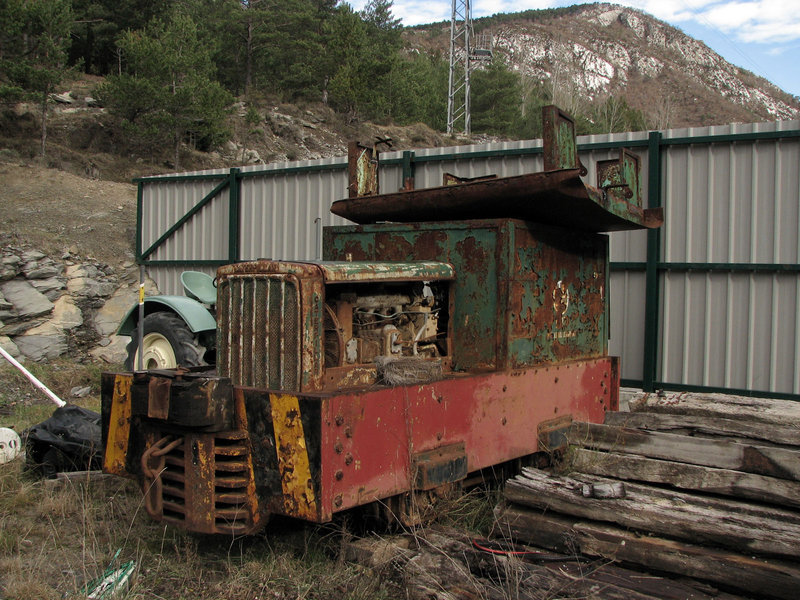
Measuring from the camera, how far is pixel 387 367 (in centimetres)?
364

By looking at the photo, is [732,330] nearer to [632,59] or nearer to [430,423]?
[430,423]

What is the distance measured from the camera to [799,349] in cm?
745

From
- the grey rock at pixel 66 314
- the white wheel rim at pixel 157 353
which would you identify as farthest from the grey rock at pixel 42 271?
the white wheel rim at pixel 157 353

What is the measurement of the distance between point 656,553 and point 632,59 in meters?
131

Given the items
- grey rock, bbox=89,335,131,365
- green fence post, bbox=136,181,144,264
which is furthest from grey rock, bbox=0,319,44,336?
green fence post, bbox=136,181,144,264

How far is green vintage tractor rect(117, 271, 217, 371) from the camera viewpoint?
6.60 m

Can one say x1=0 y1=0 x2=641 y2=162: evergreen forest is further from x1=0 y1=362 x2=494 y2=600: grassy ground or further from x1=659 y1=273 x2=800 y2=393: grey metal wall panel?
x1=0 y1=362 x2=494 y2=600: grassy ground

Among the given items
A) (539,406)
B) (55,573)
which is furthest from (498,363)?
(55,573)

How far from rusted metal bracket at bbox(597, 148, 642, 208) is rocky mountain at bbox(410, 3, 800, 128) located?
102601 millimetres

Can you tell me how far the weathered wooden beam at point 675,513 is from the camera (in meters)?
3.13

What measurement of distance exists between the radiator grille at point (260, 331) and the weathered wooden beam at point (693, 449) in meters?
2.20

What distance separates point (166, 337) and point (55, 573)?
351 cm

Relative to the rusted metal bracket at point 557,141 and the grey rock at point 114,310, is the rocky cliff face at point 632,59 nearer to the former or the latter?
the grey rock at point 114,310

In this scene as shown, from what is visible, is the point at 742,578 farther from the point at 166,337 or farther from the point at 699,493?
the point at 166,337
